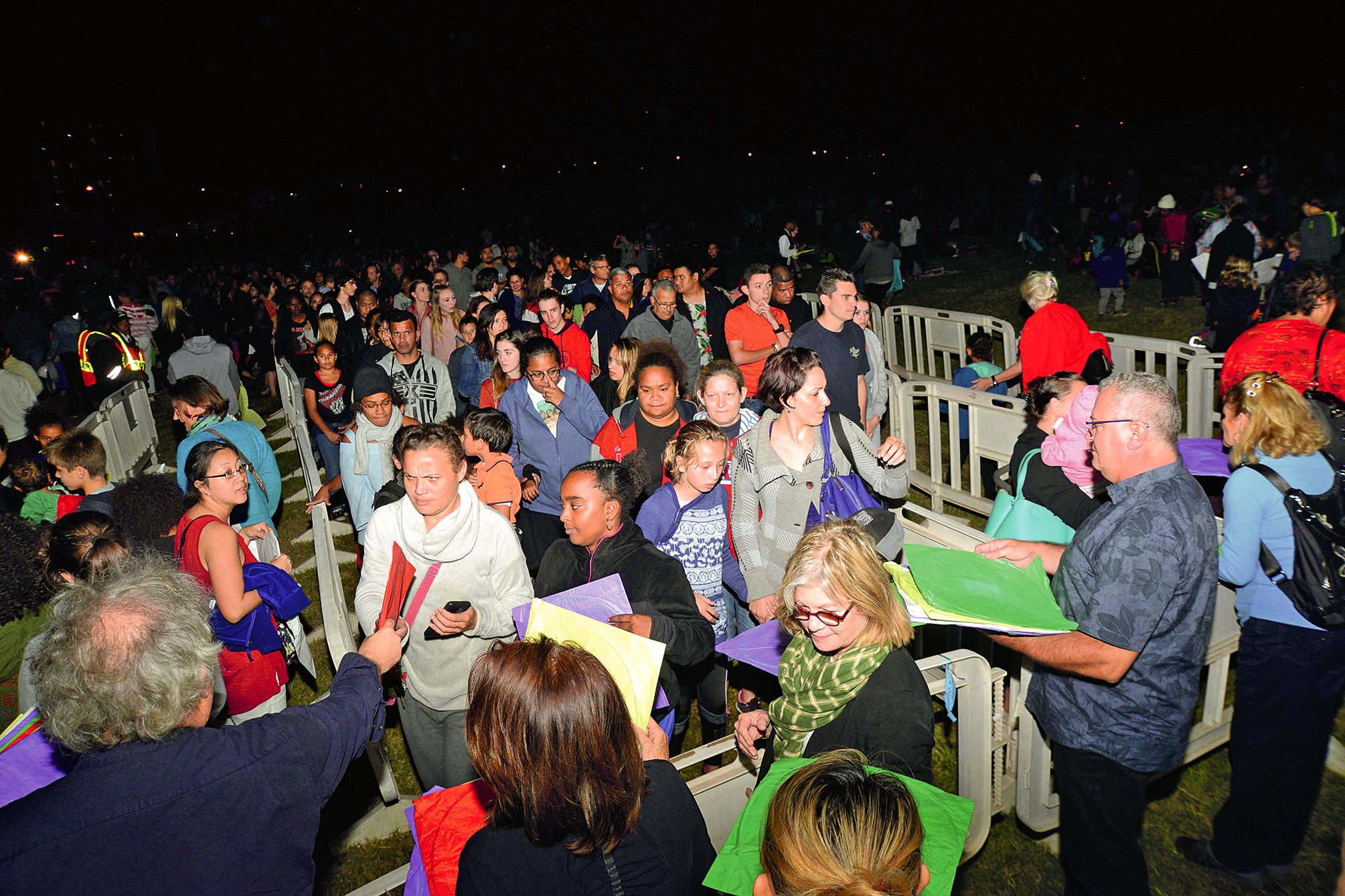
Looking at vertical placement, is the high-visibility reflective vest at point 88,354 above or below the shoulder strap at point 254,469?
above

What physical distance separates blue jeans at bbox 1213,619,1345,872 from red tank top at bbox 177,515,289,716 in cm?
416

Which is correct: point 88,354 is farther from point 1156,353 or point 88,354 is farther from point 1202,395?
point 1202,395

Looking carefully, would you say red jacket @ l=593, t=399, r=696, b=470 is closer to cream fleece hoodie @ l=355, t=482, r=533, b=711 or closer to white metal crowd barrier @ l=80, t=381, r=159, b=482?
cream fleece hoodie @ l=355, t=482, r=533, b=711

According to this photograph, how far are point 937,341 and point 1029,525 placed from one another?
7557 millimetres

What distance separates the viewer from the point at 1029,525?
3963mm

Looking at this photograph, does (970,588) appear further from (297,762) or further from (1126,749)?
(297,762)

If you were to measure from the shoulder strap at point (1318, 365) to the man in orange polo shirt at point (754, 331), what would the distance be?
3767mm

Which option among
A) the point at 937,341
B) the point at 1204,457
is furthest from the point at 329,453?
the point at 937,341

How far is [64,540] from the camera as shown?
368 cm

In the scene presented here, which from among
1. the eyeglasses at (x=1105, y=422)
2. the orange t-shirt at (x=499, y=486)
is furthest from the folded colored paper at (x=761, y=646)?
the orange t-shirt at (x=499, y=486)

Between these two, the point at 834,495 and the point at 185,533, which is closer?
the point at 185,533

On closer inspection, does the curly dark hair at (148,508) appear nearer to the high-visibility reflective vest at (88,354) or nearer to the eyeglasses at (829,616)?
the eyeglasses at (829,616)

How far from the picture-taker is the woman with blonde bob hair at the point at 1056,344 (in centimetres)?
676

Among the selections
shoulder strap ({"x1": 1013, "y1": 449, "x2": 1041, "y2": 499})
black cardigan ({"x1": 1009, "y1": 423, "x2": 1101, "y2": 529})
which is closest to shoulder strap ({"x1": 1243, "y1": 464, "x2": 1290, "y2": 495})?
black cardigan ({"x1": 1009, "y1": 423, "x2": 1101, "y2": 529})
